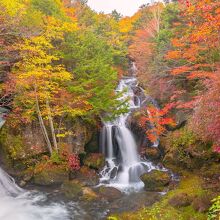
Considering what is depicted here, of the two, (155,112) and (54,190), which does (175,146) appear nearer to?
(155,112)

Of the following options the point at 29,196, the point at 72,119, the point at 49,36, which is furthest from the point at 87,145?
the point at 49,36

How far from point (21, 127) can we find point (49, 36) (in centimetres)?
564

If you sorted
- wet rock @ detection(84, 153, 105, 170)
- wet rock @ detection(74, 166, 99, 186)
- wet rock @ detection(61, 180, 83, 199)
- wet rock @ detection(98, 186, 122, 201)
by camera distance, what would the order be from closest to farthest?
1. wet rock @ detection(98, 186, 122, 201)
2. wet rock @ detection(61, 180, 83, 199)
3. wet rock @ detection(74, 166, 99, 186)
4. wet rock @ detection(84, 153, 105, 170)

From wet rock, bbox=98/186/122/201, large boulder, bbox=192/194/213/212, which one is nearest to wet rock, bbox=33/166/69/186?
wet rock, bbox=98/186/122/201

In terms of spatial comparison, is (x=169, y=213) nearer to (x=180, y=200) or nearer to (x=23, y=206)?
(x=180, y=200)

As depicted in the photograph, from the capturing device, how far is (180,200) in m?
10.1

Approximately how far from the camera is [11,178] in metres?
14.9

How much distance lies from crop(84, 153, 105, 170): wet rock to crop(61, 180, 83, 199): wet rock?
6.53 ft

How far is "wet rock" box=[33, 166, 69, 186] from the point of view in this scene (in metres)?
14.7

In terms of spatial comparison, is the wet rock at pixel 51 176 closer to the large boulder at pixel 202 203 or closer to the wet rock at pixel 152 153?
the wet rock at pixel 152 153

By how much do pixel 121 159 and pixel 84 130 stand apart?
3.32 metres

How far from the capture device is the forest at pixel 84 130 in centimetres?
1305

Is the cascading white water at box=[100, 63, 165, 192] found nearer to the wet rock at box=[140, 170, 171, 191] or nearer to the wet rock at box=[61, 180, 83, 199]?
the wet rock at box=[140, 170, 171, 191]

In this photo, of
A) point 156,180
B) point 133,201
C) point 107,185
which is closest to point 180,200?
point 133,201
